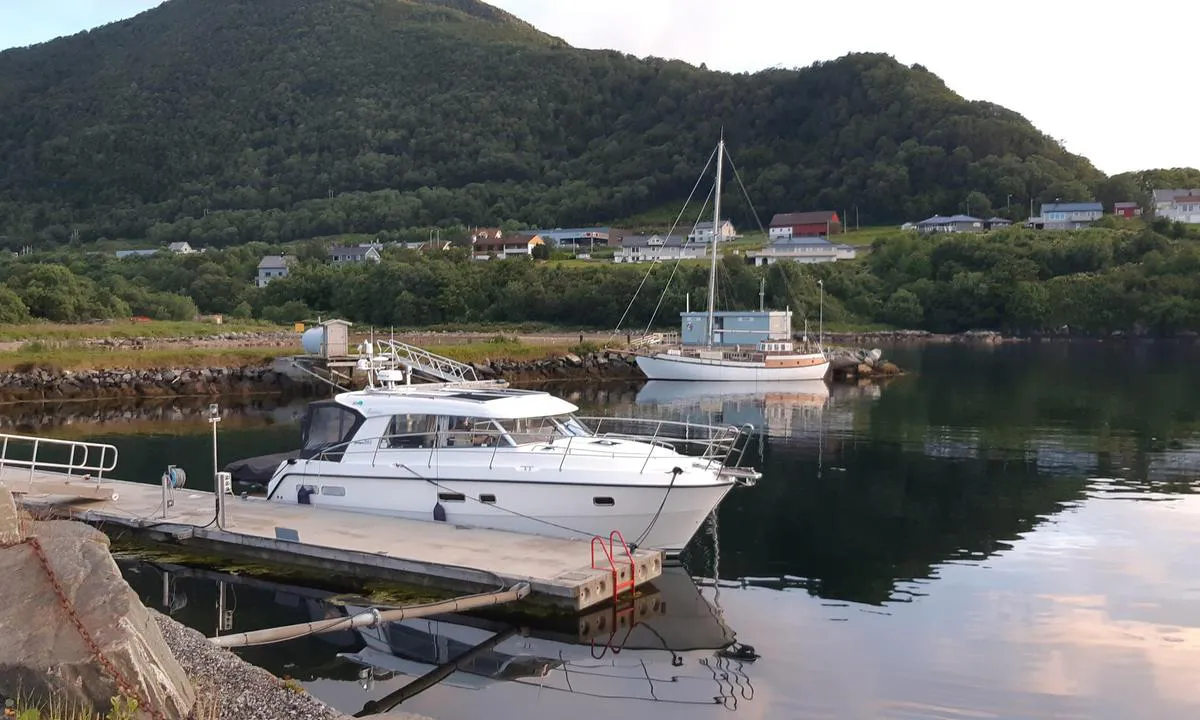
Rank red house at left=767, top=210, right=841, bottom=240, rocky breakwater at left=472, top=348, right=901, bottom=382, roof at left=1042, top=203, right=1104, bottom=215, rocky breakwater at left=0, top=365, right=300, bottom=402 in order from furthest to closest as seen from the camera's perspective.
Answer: red house at left=767, top=210, right=841, bottom=240, roof at left=1042, top=203, right=1104, bottom=215, rocky breakwater at left=472, top=348, right=901, bottom=382, rocky breakwater at left=0, top=365, right=300, bottom=402

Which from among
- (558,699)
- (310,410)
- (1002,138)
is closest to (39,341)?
(310,410)

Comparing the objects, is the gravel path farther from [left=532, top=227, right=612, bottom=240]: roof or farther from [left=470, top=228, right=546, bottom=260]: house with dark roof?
[left=532, top=227, right=612, bottom=240]: roof

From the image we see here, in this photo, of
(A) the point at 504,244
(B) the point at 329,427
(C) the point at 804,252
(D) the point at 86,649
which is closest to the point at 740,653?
(D) the point at 86,649

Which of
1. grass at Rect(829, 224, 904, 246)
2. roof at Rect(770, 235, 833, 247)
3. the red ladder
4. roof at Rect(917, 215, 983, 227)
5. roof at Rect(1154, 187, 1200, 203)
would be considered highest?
roof at Rect(1154, 187, 1200, 203)

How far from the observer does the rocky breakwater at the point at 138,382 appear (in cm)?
4428

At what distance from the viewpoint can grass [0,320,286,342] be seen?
177ft

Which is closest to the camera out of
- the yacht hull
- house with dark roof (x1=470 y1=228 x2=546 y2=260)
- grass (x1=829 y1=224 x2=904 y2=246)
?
the yacht hull

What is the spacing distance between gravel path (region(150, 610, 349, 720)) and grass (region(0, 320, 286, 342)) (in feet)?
159

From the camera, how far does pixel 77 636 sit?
24.4ft

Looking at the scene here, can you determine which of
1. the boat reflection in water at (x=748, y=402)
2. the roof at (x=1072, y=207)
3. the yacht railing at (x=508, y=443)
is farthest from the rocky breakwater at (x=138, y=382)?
the roof at (x=1072, y=207)

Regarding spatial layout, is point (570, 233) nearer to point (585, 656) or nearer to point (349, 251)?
point (349, 251)

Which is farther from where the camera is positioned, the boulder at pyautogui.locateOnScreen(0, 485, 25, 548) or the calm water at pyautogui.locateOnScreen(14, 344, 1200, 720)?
the calm water at pyautogui.locateOnScreen(14, 344, 1200, 720)

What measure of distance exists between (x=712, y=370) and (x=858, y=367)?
33.2 ft

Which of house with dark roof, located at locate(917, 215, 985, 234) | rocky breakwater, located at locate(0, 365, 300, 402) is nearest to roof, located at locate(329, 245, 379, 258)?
house with dark roof, located at locate(917, 215, 985, 234)
